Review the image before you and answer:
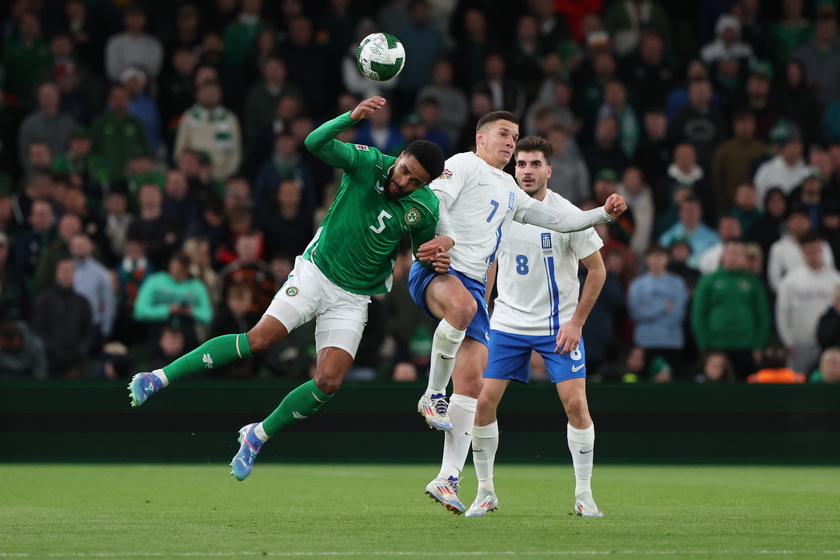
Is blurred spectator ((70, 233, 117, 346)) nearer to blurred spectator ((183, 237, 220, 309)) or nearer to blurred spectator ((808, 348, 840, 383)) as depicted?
blurred spectator ((183, 237, 220, 309))

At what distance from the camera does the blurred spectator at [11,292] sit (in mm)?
15736

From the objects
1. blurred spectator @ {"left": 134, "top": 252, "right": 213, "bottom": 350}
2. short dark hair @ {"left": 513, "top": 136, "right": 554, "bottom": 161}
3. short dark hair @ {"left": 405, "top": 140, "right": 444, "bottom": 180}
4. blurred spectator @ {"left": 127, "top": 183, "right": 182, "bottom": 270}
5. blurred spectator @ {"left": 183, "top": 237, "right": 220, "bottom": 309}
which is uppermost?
short dark hair @ {"left": 513, "top": 136, "right": 554, "bottom": 161}

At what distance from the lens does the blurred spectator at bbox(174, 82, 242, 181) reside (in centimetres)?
1812

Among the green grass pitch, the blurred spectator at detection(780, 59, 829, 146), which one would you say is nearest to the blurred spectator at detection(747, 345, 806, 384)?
the green grass pitch

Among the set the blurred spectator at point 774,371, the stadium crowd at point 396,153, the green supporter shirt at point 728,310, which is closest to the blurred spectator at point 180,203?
the stadium crowd at point 396,153

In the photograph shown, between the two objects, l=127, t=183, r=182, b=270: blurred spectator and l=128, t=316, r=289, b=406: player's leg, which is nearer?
l=128, t=316, r=289, b=406: player's leg

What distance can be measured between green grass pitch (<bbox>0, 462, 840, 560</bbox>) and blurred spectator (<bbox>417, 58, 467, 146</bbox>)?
220 inches

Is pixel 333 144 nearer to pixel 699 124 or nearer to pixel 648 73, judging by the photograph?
pixel 699 124

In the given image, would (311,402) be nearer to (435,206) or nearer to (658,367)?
(435,206)

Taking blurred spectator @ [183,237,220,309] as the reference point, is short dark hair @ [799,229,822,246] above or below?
above

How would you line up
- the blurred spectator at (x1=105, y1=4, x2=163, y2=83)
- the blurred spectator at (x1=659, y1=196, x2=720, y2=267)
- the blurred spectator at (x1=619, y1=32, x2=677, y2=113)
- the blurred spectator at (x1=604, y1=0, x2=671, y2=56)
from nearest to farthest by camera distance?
the blurred spectator at (x1=659, y1=196, x2=720, y2=267)
the blurred spectator at (x1=105, y1=4, x2=163, y2=83)
the blurred spectator at (x1=619, y1=32, x2=677, y2=113)
the blurred spectator at (x1=604, y1=0, x2=671, y2=56)

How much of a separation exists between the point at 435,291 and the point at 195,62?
9.95 m

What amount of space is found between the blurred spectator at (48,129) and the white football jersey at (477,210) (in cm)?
911

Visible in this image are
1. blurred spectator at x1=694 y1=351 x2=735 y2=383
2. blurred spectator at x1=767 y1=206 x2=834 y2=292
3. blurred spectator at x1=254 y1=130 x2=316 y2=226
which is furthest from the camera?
blurred spectator at x1=254 y1=130 x2=316 y2=226
